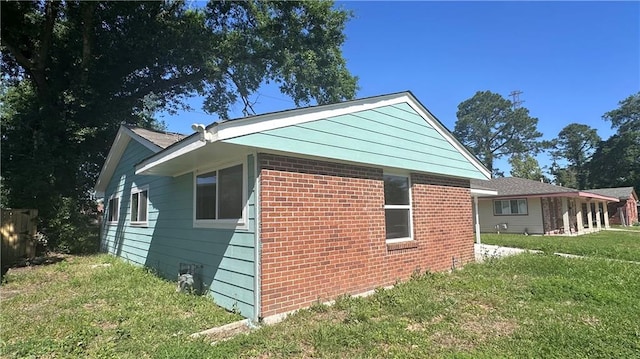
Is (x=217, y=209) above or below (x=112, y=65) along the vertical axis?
below

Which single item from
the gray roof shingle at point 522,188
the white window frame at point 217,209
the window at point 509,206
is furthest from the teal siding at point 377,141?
the window at point 509,206

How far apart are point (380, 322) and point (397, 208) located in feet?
10.1

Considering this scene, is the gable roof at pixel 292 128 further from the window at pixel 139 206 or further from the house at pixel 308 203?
the window at pixel 139 206

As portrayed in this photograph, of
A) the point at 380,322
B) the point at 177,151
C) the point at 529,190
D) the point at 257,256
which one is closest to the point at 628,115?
the point at 529,190

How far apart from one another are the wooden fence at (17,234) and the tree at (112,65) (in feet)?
4.22

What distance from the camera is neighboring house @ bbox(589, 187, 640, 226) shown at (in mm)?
33644

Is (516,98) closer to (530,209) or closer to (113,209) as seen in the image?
(530,209)

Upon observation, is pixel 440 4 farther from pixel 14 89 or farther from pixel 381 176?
pixel 14 89

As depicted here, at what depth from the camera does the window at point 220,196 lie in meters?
5.65

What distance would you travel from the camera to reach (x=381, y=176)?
712cm

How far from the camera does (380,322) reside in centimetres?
481

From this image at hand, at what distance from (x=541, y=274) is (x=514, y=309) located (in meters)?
3.11

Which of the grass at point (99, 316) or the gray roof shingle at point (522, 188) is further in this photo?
the gray roof shingle at point (522, 188)

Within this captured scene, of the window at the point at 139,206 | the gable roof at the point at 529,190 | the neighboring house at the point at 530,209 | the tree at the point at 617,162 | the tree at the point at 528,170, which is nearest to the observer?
the window at the point at 139,206
